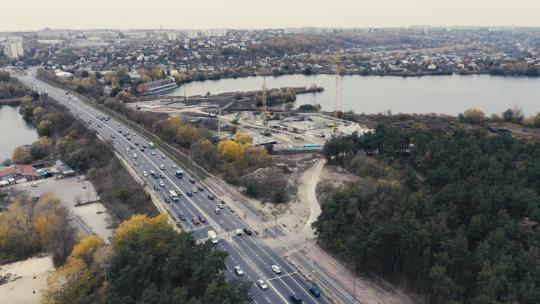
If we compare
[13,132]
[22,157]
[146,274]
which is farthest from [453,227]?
[13,132]

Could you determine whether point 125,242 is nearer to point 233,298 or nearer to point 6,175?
point 233,298

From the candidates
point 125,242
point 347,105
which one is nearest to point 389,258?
point 125,242

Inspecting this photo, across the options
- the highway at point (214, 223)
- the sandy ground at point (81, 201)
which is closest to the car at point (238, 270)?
the highway at point (214, 223)

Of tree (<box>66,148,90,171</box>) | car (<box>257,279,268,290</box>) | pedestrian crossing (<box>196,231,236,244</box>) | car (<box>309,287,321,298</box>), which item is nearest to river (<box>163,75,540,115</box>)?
tree (<box>66,148,90,171</box>)

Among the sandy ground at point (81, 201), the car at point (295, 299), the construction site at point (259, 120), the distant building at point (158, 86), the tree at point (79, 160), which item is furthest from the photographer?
the distant building at point (158, 86)

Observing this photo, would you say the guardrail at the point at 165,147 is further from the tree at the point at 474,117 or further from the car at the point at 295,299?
the tree at the point at 474,117

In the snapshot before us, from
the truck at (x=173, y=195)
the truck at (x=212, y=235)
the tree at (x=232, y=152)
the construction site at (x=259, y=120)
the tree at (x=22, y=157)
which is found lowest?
the tree at (x=22, y=157)
